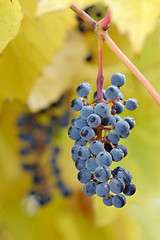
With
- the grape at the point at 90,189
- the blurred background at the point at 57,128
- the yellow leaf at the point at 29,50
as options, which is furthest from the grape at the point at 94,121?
the yellow leaf at the point at 29,50

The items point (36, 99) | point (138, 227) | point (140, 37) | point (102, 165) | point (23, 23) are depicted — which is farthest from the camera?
point (138, 227)

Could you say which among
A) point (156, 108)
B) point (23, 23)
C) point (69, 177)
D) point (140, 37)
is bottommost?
point (69, 177)

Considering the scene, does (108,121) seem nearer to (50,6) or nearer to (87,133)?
(87,133)

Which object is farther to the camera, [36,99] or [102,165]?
[36,99]

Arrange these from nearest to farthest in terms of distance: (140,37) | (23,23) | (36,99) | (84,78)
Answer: (140,37)
(23,23)
(36,99)
(84,78)

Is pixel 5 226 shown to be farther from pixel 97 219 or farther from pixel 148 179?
pixel 148 179

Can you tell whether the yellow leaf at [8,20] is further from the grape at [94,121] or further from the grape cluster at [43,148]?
the grape cluster at [43,148]

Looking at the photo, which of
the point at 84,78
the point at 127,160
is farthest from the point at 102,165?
the point at 84,78

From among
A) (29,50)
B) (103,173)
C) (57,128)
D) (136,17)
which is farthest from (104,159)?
(57,128)

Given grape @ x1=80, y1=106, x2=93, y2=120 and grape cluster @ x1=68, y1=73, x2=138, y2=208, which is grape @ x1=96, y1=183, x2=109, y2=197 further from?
grape @ x1=80, y1=106, x2=93, y2=120
